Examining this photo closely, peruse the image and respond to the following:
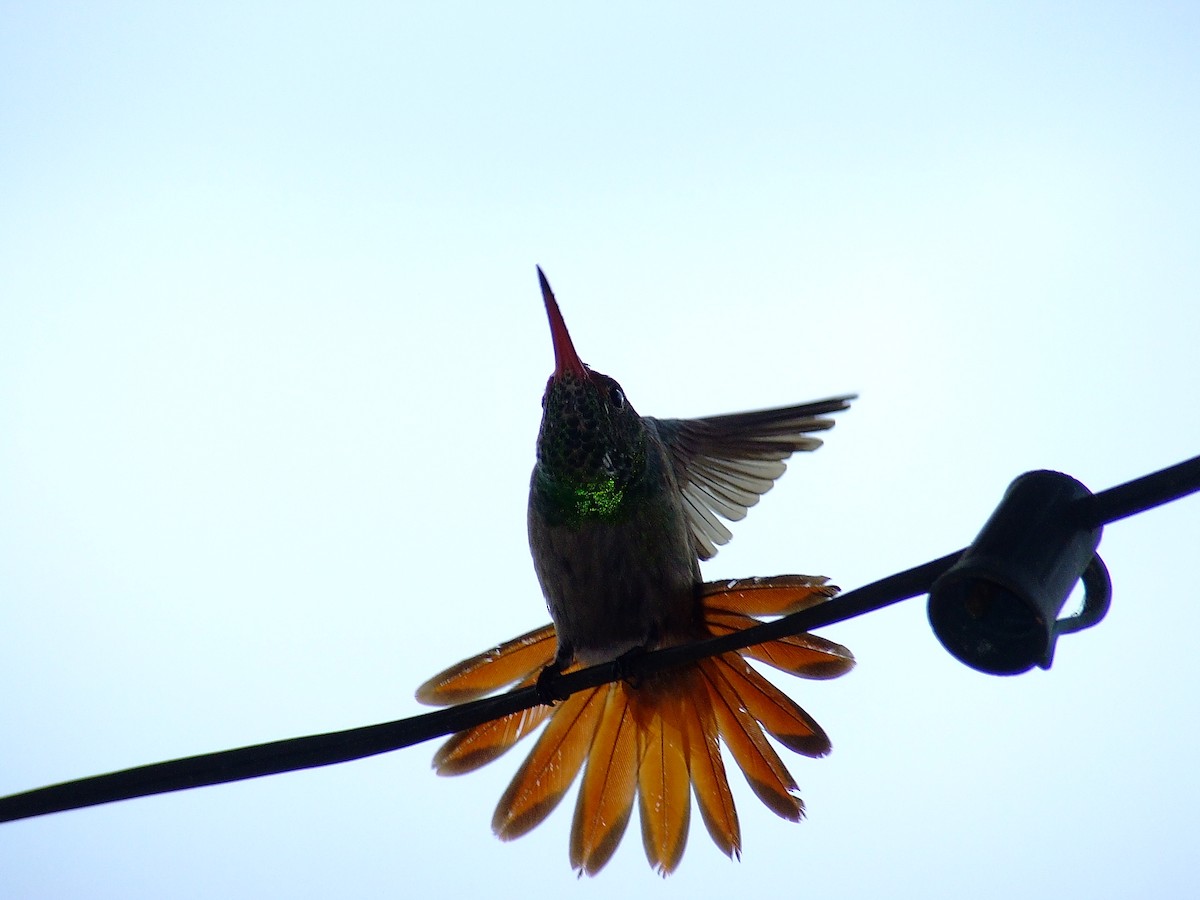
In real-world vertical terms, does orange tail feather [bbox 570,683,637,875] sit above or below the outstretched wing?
below

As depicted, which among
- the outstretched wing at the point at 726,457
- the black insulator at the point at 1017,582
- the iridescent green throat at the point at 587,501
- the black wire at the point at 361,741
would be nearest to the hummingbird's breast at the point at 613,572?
the iridescent green throat at the point at 587,501

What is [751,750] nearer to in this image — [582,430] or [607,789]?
[607,789]

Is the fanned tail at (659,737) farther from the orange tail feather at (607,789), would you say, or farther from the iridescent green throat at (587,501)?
the iridescent green throat at (587,501)

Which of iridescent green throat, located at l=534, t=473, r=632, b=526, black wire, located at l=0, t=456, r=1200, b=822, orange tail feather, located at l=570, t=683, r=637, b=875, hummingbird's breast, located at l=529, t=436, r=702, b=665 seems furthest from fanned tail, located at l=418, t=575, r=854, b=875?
black wire, located at l=0, t=456, r=1200, b=822

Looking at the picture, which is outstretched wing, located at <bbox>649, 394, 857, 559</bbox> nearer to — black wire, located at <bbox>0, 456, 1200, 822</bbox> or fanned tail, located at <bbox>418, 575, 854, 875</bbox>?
fanned tail, located at <bbox>418, 575, 854, 875</bbox>

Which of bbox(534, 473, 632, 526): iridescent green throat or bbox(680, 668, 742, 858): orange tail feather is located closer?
bbox(680, 668, 742, 858): orange tail feather
